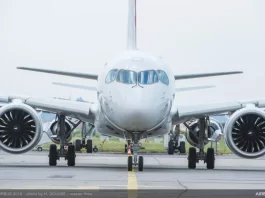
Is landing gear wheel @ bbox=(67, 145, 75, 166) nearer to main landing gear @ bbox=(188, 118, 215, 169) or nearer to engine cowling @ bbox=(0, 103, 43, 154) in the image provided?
engine cowling @ bbox=(0, 103, 43, 154)

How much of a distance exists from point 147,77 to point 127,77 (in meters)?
0.60

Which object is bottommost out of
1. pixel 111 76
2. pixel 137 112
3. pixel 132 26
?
pixel 137 112

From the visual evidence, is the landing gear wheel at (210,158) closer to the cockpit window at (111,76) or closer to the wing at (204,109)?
the wing at (204,109)

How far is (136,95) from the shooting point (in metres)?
22.8

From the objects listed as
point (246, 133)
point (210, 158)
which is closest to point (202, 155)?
point (210, 158)

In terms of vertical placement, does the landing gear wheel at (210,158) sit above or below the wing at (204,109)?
below

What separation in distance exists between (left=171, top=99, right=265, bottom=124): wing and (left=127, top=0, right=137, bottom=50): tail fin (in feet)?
11.9

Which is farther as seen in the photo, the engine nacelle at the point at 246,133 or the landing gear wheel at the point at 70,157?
the landing gear wheel at the point at 70,157

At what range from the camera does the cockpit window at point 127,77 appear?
2342 centimetres

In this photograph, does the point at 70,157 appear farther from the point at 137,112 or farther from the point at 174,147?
the point at 174,147

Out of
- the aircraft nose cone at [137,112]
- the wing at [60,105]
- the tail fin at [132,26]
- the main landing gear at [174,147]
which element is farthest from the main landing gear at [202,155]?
the main landing gear at [174,147]

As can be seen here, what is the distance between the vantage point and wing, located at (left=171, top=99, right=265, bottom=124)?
26.7 m

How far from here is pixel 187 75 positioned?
2850cm
